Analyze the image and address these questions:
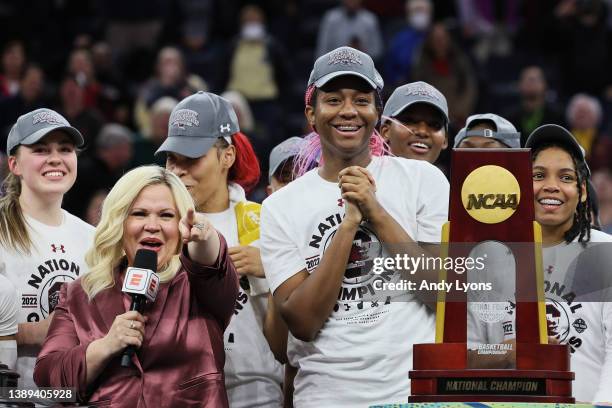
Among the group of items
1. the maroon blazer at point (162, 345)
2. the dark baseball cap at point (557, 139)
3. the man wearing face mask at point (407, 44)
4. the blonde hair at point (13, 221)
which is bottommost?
the maroon blazer at point (162, 345)

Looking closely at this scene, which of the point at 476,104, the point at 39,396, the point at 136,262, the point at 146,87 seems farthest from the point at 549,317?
the point at 146,87

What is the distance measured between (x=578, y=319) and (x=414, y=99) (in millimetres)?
1270

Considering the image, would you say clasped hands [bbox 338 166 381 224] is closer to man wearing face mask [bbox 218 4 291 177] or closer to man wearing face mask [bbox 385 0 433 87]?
man wearing face mask [bbox 218 4 291 177]

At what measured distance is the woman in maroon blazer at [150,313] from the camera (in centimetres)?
436

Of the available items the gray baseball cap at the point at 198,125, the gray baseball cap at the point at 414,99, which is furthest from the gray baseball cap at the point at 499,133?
the gray baseball cap at the point at 198,125

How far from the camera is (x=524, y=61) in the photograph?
1276cm

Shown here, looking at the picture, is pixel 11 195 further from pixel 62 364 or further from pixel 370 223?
pixel 370 223

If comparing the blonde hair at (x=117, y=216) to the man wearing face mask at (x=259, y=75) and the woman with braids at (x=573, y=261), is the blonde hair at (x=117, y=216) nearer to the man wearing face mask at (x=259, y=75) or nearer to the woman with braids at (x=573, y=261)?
the woman with braids at (x=573, y=261)

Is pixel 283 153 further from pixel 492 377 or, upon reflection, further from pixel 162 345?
pixel 492 377

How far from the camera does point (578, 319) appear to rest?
15.7 ft

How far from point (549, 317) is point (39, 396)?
190 cm

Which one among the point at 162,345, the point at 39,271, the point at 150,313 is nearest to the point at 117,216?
the point at 150,313

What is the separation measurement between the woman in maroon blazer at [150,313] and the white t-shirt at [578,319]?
1184 mm

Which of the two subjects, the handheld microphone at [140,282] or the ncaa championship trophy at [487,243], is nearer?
the ncaa championship trophy at [487,243]
